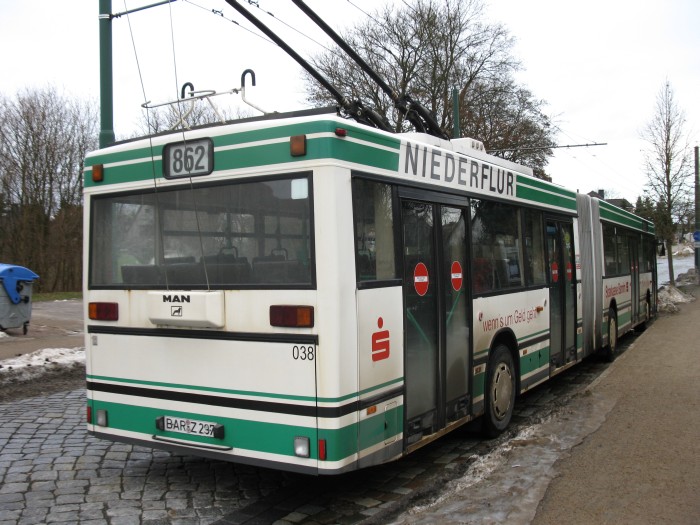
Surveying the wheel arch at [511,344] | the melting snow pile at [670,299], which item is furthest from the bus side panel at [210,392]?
the melting snow pile at [670,299]

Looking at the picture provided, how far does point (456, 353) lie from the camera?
18.9 ft

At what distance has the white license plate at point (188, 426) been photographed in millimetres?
4691

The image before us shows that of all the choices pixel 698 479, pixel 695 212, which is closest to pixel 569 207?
pixel 698 479

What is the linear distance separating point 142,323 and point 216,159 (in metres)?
1.40

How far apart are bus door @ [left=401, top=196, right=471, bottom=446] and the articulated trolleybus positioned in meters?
0.02

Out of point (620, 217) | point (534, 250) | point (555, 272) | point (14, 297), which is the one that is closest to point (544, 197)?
point (534, 250)

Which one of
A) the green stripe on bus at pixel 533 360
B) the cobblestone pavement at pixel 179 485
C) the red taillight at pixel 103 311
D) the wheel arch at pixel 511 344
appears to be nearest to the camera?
the cobblestone pavement at pixel 179 485

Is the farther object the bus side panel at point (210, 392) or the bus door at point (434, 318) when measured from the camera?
the bus door at point (434, 318)

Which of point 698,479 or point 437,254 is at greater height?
point 437,254

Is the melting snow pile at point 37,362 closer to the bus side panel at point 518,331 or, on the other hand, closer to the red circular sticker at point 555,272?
the bus side panel at point 518,331

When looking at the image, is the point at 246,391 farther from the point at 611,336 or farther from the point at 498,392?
the point at 611,336

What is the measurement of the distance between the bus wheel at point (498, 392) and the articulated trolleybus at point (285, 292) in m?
0.20

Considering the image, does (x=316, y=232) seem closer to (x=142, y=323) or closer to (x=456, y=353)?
(x=142, y=323)

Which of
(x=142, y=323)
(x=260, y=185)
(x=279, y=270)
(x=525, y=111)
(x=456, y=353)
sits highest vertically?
(x=525, y=111)
